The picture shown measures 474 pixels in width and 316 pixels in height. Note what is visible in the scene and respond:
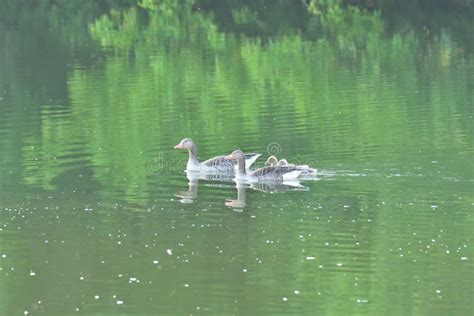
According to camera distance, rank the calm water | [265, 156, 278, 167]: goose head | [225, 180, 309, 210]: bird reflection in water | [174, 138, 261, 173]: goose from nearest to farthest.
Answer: the calm water → [225, 180, 309, 210]: bird reflection in water → [174, 138, 261, 173]: goose → [265, 156, 278, 167]: goose head

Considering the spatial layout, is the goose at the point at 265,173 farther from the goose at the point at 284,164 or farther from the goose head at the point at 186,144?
the goose head at the point at 186,144

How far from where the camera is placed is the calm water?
19.2m

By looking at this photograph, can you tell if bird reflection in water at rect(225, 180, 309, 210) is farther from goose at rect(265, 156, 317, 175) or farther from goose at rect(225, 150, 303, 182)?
goose at rect(265, 156, 317, 175)

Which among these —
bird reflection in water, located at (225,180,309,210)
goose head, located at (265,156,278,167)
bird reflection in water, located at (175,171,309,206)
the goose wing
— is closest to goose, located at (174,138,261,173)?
bird reflection in water, located at (175,171,309,206)

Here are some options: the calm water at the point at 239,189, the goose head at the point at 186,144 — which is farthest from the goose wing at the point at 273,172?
the goose head at the point at 186,144

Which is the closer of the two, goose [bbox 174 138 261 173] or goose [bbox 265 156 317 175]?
goose [bbox 265 156 317 175]

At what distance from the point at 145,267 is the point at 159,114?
18.9 m

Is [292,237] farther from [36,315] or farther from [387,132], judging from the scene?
[387,132]

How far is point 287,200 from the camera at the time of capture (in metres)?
25.6

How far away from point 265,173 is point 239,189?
2.62 feet

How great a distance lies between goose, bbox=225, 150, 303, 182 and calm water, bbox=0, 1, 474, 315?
39cm

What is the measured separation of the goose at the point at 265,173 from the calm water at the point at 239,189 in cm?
39

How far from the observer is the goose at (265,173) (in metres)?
27.5

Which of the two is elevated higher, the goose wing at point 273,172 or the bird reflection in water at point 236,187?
the goose wing at point 273,172
